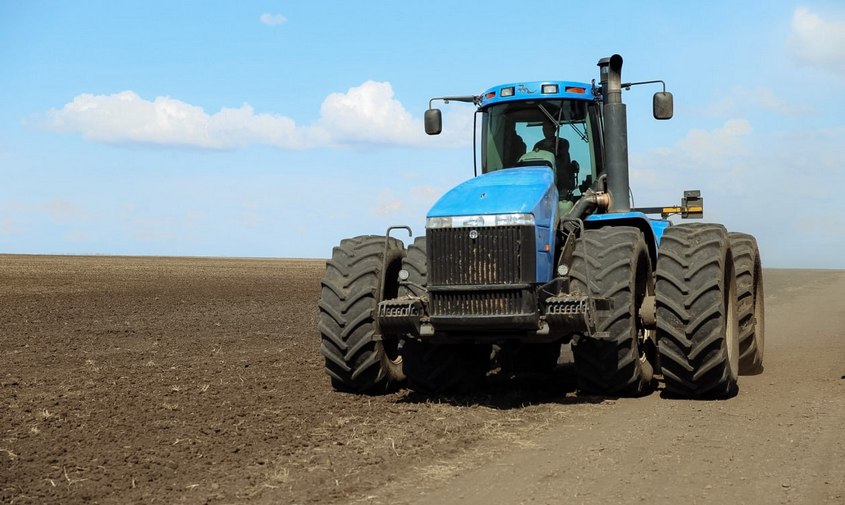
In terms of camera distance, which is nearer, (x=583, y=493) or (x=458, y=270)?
(x=583, y=493)

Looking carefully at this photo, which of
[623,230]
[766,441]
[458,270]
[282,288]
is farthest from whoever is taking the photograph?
[282,288]

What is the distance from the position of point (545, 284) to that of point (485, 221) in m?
0.76

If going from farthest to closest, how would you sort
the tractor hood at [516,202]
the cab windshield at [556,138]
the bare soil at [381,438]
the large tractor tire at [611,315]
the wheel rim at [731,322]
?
the cab windshield at [556,138] < the wheel rim at [731,322] < the large tractor tire at [611,315] < the tractor hood at [516,202] < the bare soil at [381,438]

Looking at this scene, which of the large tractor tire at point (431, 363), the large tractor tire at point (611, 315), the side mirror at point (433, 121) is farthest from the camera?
the side mirror at point (433, 121)

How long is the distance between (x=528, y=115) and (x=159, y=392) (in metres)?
4.82

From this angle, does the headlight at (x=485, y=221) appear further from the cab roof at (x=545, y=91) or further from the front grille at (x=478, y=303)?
the cab roof at (x=545, y=91)

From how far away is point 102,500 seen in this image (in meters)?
6.06

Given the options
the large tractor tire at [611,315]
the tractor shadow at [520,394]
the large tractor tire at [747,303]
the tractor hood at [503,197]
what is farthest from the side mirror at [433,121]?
the large tractor tire at [747,303]

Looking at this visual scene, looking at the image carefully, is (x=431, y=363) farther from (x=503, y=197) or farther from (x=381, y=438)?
(x=381, y=438)

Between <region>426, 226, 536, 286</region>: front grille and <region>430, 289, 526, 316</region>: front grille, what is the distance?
0.10 metres

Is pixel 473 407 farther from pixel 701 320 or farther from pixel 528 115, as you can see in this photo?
pixel 528 115

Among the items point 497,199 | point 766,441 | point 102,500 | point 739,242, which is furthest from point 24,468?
point 739,242

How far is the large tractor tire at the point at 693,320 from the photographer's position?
892 centimetres

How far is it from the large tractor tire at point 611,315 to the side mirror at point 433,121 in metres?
2.62
